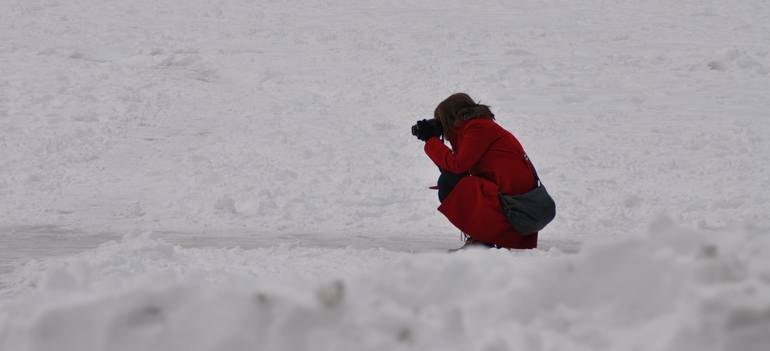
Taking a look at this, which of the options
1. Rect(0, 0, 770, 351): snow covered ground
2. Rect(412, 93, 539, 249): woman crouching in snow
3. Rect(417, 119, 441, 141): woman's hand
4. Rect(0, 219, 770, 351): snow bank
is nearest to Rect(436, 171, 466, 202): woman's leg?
Rect(412, 93, 539, 249): woman crouching in snow

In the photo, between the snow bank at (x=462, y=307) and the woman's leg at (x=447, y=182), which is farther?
the woman's leg at (x=447, y=182)

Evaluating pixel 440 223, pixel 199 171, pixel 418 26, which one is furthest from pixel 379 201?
pixel 418 26

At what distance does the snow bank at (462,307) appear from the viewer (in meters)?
2.63

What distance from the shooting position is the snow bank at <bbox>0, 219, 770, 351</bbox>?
8.63 ft

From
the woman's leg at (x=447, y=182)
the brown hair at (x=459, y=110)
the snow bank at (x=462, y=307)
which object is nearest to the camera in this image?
the snow bank at (x=462, y=307)

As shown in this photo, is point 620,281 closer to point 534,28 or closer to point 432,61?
point 432,61

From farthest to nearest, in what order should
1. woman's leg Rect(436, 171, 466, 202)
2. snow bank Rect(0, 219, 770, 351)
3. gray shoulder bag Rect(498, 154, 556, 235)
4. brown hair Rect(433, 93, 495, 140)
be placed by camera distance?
woman's leg Rect(436, 171, 466, 202) < brown hair Rect(433, 93, 495, 140) < gray shoulder bag Rect(498, 154, 556, 235) < snow bank Rect(0, 219, 770, 351)

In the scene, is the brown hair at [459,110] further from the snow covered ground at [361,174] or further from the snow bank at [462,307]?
the snow bank at [462,307]

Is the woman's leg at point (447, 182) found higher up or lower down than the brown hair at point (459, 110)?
lower down

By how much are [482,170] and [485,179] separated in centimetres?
6

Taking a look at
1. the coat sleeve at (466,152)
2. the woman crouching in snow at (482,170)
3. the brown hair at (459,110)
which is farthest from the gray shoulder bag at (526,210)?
the brown hair at (459,110)

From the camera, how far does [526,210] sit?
6012 mm

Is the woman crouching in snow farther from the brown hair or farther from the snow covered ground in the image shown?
the snow covered ground

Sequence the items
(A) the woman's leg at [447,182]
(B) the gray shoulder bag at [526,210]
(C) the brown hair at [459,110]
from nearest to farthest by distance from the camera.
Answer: (B) the gray shoulder bag at [526,210]
(C) the brown hair at [459,110]
(A) the woman's leg at [447,182]
